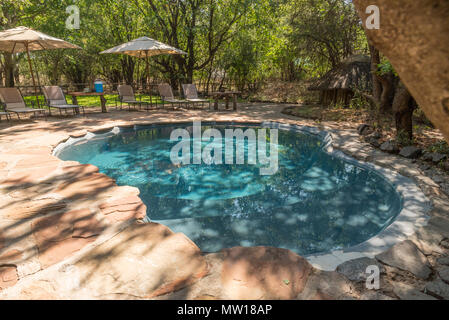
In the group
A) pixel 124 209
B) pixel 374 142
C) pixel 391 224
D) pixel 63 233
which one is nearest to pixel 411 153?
pixel 374 142

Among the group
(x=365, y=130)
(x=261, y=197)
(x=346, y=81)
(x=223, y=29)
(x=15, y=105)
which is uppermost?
(x=223, y=29)

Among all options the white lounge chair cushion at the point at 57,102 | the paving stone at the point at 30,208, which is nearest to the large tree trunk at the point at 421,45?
the paving stone at the point at 30,208

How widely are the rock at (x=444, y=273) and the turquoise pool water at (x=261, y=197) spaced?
101 cm

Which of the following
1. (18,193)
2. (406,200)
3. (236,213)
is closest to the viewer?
(18,193)

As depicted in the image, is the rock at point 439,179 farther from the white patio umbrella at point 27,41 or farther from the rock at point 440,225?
the white patio umbrella at point 27,41

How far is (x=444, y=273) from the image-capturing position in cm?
213

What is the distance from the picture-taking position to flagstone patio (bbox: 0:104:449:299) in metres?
1.83

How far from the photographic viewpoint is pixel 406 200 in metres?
3.57

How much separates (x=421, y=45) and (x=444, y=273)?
2.20 metres

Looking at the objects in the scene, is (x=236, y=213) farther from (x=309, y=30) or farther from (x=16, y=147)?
(x=309, y=30)

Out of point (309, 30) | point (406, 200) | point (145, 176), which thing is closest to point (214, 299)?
point (406, 200)

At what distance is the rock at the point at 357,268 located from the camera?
204 cm

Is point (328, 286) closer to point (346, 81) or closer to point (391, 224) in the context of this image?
point (391, 224)

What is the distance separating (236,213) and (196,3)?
519 inches
